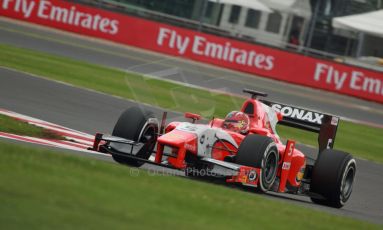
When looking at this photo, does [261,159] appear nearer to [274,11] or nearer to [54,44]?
[54,44]

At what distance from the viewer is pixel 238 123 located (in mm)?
11727

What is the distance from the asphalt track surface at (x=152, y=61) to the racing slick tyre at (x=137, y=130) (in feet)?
45.8

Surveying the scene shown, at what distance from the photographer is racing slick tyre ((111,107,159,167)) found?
36.6ft

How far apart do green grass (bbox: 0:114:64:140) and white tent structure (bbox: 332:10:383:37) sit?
949 inches

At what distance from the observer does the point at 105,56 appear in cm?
3005

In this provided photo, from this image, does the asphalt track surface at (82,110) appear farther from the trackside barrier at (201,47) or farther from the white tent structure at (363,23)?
the white tent structure at (363,23)

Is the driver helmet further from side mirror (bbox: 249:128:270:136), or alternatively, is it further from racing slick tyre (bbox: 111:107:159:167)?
racing slick tyre (bbox: 111:107:159:167)

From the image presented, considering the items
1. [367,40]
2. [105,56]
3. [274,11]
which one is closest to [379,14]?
[367,40]

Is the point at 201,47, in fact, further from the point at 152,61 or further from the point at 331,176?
the point at 331,176

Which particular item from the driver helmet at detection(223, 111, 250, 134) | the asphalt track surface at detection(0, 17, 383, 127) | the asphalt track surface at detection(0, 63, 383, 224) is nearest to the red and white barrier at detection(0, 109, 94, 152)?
the asphalt track surface at detection(0, 63, 383, 224)

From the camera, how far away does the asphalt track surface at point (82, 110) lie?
12.7m

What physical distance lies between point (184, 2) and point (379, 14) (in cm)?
799

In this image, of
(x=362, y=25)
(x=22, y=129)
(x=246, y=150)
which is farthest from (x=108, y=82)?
(x=362, y=25)

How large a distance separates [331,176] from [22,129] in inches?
178
